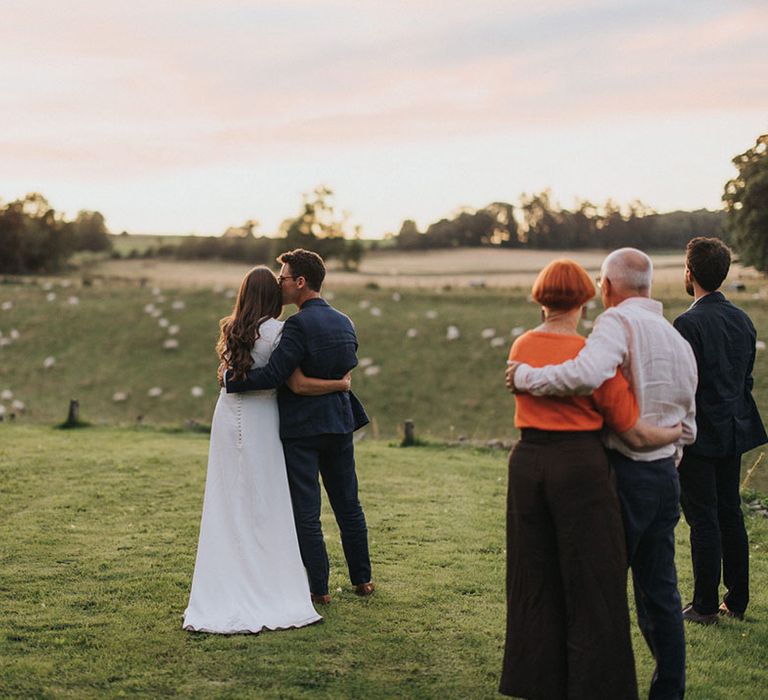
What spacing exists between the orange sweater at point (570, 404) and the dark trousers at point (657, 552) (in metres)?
0.27

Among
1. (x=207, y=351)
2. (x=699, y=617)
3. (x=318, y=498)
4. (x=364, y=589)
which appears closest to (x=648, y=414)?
(x=699, y=617)

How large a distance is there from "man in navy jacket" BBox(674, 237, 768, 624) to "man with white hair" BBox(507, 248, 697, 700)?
139cm

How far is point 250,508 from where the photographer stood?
6.91 meters

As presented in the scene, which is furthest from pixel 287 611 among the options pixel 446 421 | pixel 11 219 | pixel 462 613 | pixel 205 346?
pixel 11 219

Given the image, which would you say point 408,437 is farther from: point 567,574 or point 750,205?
point 750,205

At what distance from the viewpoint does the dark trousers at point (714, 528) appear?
668 centimetres

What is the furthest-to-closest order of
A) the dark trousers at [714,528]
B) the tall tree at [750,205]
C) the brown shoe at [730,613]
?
1. the tall tree at [750,205]
2. the brown shoe at [730,613]
3. the dark trousers at [714,528]

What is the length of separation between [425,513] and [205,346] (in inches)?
946

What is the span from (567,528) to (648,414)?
0.76 meters

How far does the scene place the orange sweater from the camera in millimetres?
4891

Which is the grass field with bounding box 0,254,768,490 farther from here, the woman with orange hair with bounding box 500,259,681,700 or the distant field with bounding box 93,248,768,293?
the woman with orange hair with bounding box 500,259,681,700

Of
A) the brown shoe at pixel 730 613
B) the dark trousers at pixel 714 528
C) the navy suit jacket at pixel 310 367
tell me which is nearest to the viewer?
the dark trousers at pixel 714 528

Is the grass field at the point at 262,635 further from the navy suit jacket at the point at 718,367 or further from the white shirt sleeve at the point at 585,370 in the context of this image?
the white shirt sleeve at the point at 585,370

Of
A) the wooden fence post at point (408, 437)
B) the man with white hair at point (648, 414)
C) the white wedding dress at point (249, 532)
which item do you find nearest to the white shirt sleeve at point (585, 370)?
the man with white hair at point (648, 414)
